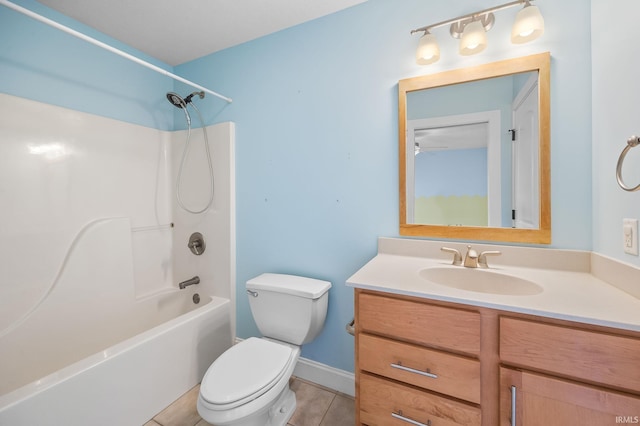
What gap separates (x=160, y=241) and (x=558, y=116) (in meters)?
2.65

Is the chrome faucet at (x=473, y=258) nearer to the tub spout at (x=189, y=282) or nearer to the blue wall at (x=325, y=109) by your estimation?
the blue wall at (x=325, y=109)

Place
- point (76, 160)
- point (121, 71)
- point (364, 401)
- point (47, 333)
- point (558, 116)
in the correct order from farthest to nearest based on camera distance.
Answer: point (121, 71) < point (76, 160) < point (47, 333) < point (558, 116) < point (364, 401)

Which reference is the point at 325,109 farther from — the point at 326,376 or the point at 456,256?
the point at 326,376

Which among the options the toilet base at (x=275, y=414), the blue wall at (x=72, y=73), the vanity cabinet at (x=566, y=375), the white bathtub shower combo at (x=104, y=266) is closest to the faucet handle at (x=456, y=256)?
the vanity cabinet at (x=566, y=375)

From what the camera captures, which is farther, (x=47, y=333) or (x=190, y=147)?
(x=190, y=147)

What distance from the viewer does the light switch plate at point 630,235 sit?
34.2 inches

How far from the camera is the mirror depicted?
46.9 inches

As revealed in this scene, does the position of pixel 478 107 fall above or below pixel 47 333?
above

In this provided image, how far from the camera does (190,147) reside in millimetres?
2105

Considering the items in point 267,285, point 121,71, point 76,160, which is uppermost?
point 121,71

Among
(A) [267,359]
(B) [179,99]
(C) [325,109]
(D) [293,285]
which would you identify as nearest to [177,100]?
(B) [179,99]

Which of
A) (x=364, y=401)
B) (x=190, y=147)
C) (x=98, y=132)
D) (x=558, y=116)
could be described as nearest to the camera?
(x=364, y=401)

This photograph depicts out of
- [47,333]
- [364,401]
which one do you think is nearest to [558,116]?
[364,401]

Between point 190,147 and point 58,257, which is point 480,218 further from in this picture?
point 58,257
